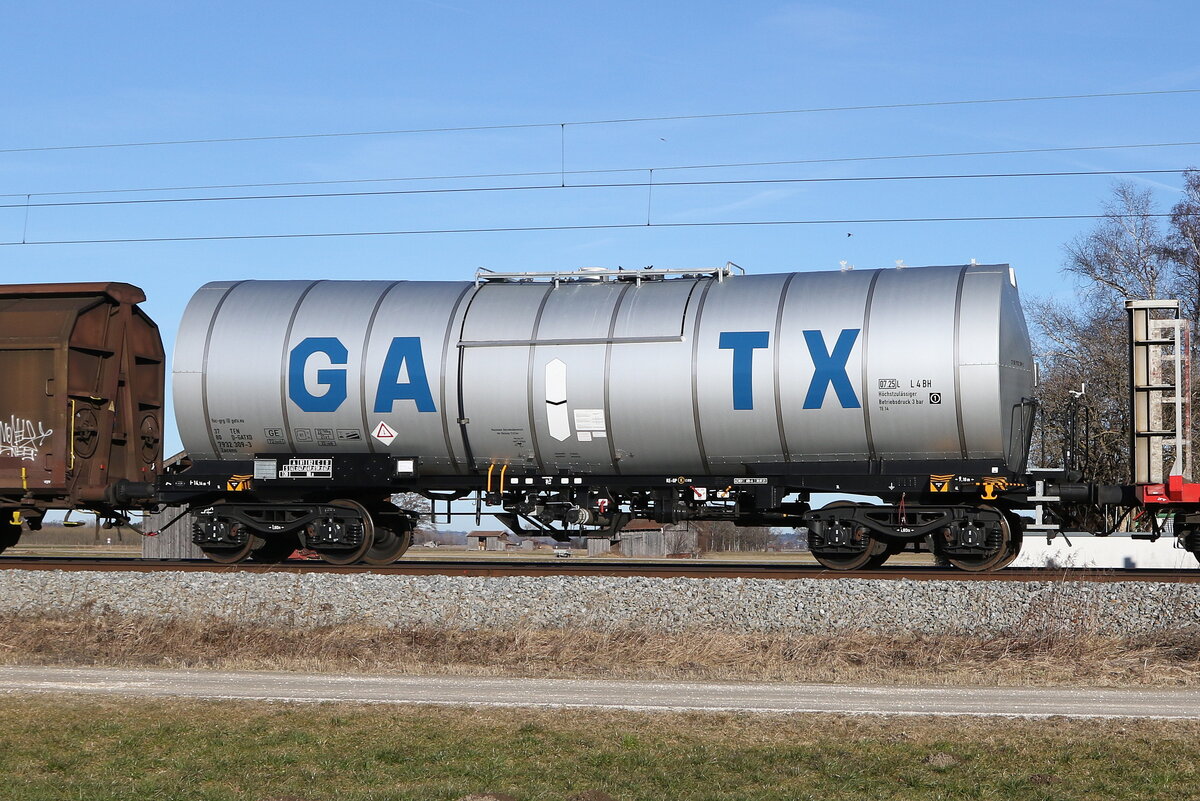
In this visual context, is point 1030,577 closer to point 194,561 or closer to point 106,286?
point 194,561

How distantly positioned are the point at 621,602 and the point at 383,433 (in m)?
5.04

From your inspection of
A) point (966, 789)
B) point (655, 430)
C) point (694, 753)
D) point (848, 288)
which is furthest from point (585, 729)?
point (848, 288)

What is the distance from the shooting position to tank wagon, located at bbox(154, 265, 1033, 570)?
16.8 metres

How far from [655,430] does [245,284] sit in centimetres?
709

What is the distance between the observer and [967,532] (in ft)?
56.9

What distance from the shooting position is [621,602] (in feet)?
50.6

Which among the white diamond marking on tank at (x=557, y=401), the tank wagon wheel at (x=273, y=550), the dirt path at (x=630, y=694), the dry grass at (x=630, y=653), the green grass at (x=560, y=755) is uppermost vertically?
the white diamond marking on tank at (x=557, y=401)

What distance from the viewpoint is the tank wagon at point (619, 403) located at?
16.8 m

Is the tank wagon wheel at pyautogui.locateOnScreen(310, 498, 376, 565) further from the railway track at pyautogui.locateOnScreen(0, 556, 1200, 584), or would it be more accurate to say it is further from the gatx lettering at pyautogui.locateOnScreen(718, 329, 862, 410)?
the gatx lettering at pyautogui.locateOnScreen(718, 329, 862, 410)

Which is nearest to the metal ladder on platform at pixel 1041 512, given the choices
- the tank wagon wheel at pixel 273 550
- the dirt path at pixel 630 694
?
the dirt path at pixel 630 694

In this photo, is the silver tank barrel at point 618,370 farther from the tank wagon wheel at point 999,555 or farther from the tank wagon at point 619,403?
the tank wagon wheel at point 999,555

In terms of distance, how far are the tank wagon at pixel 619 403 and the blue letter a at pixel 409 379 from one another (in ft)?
0.11

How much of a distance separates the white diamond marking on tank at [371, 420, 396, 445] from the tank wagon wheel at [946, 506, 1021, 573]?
27.6 ft

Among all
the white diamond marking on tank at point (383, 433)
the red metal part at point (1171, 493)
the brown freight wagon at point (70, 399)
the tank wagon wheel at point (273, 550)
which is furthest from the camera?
the tank wagon wheel at point (273, 550)
